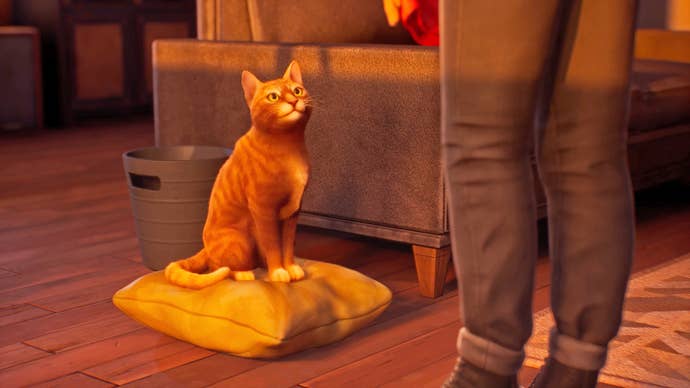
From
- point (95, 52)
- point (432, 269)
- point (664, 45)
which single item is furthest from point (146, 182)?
point (95, 52)

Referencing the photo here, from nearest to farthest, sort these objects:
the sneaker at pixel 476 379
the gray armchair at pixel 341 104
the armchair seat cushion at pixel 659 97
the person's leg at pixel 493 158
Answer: the person's leg at pixel 493 158, the sneaker at pixel 476 379, the gray armchair at pixel 341 104, the armchair seat cushion at pixel 659 97

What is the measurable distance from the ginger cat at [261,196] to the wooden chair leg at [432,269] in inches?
13.4

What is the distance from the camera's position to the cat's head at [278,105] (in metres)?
1.87

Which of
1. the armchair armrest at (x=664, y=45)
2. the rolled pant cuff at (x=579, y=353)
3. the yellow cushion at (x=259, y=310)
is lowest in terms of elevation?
the yellow cushion at (x=259, y=310)

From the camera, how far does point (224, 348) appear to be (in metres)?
1.74

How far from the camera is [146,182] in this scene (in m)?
2.46

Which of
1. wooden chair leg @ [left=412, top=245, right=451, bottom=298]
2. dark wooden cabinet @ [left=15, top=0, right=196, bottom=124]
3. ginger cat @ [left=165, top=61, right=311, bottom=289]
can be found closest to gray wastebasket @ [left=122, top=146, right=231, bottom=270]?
ginger cat @ [left=165, top=61, right=311, bottom=289]

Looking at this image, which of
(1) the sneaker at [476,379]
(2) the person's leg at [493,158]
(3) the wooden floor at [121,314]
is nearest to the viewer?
(2) the person's leg at [493,158]

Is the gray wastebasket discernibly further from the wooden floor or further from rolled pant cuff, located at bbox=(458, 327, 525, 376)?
rolled pant cuff, located at bbox=(458, 327, 525, 376)

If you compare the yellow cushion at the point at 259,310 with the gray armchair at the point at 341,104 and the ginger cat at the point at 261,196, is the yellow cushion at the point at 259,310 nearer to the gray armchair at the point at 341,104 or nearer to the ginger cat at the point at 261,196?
the ginger cat at the point at 261,196

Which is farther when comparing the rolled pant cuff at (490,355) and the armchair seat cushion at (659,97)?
the armchair seat cushion at (659,97)

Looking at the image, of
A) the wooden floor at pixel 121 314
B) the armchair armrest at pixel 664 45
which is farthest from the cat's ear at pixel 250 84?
the armchair armrest at pixel 664 45

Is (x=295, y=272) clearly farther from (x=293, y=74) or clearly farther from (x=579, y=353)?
(x=579, y=353)

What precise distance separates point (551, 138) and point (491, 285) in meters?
0.18
